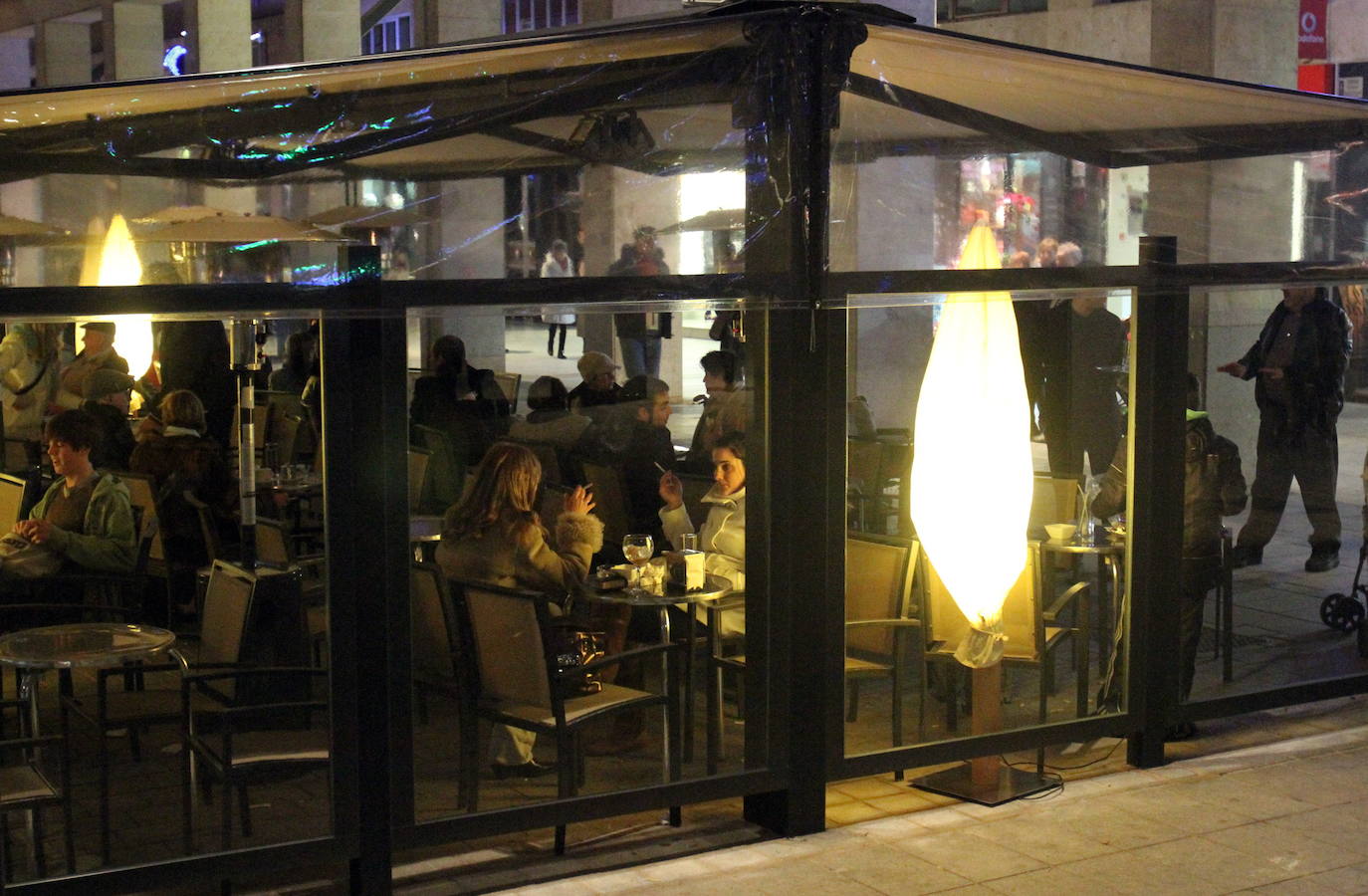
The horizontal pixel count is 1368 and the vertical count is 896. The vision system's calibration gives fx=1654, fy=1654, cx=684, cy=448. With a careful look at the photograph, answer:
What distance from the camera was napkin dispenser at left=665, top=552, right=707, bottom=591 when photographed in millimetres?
6000

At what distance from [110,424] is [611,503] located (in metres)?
3.01

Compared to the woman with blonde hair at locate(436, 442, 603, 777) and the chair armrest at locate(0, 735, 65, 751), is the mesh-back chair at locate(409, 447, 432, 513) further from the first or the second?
the chair armrest at locate(0, 735, 65, 751)

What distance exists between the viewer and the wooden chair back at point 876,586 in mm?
6059

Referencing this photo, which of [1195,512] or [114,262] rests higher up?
[114,262]

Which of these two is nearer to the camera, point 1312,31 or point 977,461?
point 977,461

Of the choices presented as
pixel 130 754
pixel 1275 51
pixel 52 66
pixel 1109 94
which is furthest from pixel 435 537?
pixel 52 66

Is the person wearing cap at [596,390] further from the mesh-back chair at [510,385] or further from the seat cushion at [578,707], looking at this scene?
the seat cushion at [578,707]

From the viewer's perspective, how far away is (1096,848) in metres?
5.41

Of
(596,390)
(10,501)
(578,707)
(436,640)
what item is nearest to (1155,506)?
(578,707)

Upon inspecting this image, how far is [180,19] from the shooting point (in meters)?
28.4

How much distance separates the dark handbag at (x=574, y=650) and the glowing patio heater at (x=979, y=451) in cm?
128

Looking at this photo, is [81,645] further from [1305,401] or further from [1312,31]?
[1312,31]

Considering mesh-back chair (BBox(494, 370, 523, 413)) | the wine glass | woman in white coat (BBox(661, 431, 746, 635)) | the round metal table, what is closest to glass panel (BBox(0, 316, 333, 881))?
the round metal table

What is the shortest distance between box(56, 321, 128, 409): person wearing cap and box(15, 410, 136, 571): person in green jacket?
2883mm
